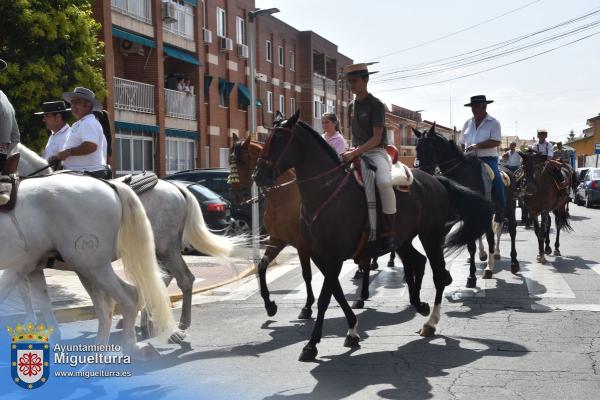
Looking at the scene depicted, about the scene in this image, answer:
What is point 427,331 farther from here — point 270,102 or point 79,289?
point 270,102

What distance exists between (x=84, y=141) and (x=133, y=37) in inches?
726

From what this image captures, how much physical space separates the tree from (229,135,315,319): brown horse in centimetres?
336

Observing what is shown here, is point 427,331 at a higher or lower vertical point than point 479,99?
lower

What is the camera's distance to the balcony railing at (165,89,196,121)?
27391 millimetres

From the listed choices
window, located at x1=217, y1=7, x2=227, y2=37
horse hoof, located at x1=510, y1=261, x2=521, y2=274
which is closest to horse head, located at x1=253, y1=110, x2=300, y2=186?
horse hoof, located at x1=510, y1=261, x2=521, y2=274

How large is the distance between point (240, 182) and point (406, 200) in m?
2.00

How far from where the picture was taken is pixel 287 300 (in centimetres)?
942

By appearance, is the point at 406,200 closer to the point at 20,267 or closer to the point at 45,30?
the point at 20,267

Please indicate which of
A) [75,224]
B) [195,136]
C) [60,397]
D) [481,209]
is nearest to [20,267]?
[75,224]

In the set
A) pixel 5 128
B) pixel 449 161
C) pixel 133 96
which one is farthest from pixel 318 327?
pixel 133 96

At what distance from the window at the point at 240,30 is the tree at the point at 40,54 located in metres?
25.8

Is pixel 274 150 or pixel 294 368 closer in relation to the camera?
pixel 294 368

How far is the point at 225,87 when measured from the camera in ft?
108

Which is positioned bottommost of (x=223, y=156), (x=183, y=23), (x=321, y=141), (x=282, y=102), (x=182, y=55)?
(x=321, y=141)
